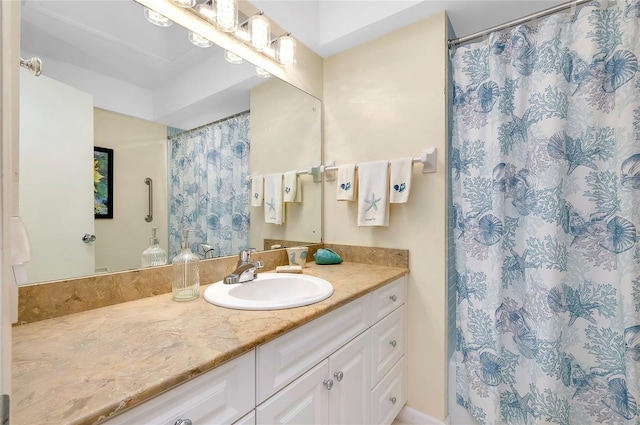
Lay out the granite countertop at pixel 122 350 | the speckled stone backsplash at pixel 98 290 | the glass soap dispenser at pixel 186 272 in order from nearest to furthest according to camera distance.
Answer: the granite countertop at pixel 122 350 → the speckled stone backsplash at pixel 98 290 → the glass soap dispenser at pixel 186 272

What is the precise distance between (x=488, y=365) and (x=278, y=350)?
115 cm

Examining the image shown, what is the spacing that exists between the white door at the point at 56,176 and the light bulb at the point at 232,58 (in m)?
0.61

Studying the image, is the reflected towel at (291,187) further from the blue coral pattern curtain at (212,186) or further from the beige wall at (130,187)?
the beige wall at (130,187)

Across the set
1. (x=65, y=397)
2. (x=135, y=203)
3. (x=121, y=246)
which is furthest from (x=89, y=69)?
(x=65, y=397)

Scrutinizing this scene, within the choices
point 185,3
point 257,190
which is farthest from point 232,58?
point 257,190

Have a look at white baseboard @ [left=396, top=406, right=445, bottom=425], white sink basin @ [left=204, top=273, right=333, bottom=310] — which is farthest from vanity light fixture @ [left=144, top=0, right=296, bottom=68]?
white baseboard @ [left=396, top=406, right=445, bottom=425]

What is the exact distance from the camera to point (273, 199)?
1583 millimetres

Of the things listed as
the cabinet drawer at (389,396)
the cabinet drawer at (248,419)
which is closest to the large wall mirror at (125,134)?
the cabinet drawer at (248,419)

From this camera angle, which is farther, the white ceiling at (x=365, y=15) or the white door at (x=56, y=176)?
the white ceiling at (x=365, y=15)

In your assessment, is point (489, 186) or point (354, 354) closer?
point (354, 354)

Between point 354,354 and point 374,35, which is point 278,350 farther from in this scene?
point 374,35

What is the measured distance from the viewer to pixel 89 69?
939 mm

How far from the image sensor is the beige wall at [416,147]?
1.41 meters

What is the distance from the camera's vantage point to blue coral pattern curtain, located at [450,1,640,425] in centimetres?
111
